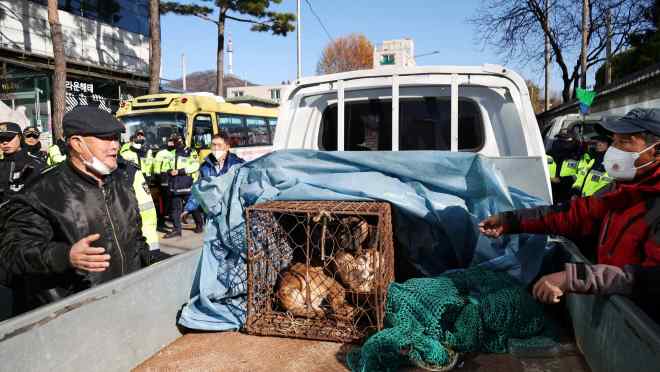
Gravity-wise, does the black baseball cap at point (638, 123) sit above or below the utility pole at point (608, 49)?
below

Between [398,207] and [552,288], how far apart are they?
3.05 ft

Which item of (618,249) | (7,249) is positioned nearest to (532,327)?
(618,249)

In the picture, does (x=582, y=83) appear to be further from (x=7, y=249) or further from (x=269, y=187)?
(x=7, y=249)

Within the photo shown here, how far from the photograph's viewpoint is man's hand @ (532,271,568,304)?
1.91 metres

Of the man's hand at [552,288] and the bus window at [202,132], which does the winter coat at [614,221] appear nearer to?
the man's hand at [552,288]

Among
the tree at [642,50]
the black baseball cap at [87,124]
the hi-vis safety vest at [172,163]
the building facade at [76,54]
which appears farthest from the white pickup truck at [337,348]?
the tree at [642,50]

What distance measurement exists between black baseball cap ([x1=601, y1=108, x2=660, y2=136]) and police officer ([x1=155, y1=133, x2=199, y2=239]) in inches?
275

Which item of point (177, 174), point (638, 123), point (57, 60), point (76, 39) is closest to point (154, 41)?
point (57, 60)

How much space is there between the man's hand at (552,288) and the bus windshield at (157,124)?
945cm

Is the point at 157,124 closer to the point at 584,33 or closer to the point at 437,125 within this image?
the point at 437,125

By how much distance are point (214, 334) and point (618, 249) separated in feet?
6.78

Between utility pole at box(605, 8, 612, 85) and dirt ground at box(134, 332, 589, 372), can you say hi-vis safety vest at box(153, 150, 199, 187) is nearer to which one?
dirt ground at box(134, 332, 589, 372)

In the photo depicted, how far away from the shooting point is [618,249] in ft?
7.00

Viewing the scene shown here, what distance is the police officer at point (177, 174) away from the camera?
26.8 feet
